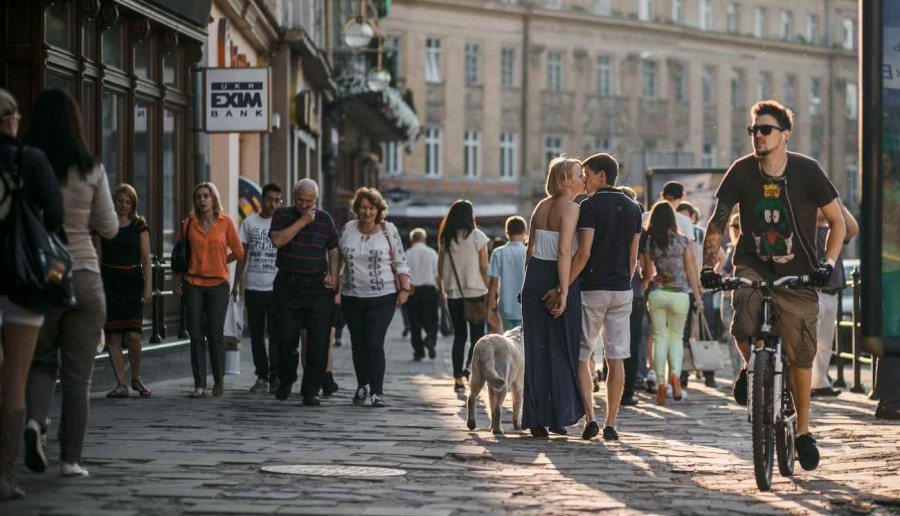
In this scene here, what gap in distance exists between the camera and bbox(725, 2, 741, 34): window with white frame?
72125 mm

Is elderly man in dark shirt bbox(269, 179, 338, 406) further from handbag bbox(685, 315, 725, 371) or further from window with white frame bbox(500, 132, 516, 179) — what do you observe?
window with white frame bbox(500, 132, 516, 179)

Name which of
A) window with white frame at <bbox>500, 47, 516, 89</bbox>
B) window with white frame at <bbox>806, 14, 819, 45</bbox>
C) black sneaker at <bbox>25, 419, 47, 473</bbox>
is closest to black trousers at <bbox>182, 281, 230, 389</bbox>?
black sneaker at <bbox>25, 419, 47, 473</bbox>

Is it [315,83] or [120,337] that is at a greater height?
[315,83]

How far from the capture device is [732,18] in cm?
7244

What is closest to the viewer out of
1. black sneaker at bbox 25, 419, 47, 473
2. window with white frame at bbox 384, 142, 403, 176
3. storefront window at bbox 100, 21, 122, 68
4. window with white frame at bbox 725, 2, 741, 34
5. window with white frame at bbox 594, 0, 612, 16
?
black sneaker at bbox 25, 419, 47, 473

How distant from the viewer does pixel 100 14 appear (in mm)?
14648

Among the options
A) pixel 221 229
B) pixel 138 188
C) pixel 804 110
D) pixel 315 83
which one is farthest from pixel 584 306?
pixel 804 110

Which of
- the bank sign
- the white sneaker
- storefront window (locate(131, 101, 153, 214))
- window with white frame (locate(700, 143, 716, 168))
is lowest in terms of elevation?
the white sneaker

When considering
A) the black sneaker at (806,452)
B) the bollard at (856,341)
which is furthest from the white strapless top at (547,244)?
the bollard at (856,341)

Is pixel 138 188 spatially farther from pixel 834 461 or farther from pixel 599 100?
pixel 599 100

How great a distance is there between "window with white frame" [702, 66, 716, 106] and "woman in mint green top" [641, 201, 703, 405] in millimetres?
58013

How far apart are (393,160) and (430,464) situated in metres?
54.0

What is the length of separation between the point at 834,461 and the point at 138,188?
350 inches

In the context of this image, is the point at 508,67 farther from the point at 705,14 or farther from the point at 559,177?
the point at 559,177
